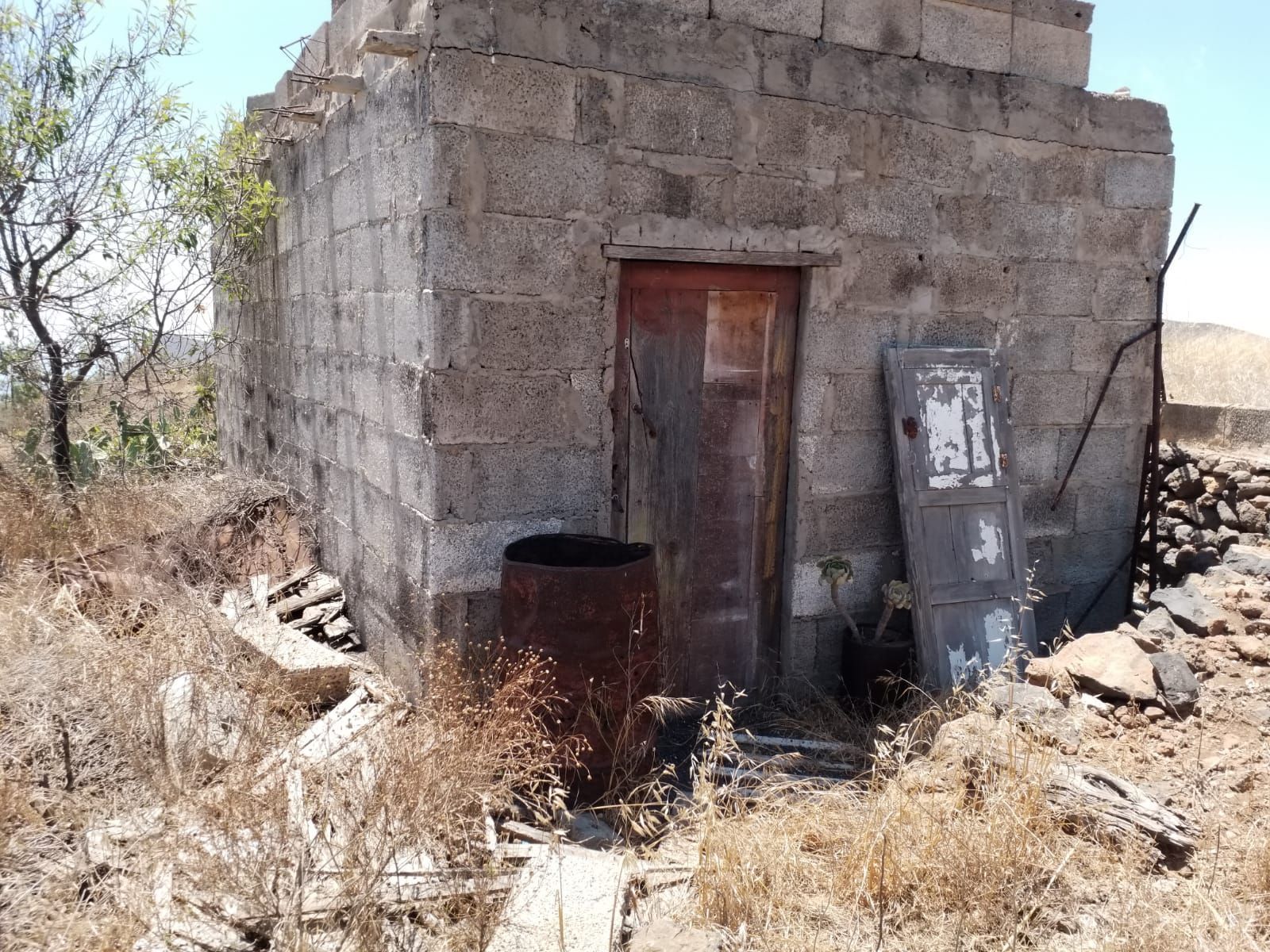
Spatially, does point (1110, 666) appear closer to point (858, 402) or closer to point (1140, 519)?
point (858, 402)

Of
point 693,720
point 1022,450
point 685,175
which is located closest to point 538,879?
point 693,720

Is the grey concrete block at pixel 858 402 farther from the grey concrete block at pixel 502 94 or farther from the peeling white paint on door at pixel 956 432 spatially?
the grey concrete block at pixel 502 94

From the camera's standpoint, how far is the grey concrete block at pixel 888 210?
4789 mm

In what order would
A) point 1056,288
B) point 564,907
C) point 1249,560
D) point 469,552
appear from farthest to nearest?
1. point 1249,560
2. point 1056,288
3. point 469,552
4. point 564,907

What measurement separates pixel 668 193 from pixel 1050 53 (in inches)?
99.6

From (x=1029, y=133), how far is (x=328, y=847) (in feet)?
15.5

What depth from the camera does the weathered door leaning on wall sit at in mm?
4965

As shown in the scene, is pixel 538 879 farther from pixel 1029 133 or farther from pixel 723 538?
pixel 1029 133

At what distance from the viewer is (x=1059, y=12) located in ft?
17.6

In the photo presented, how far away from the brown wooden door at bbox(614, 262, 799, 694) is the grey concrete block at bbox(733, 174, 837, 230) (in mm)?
238

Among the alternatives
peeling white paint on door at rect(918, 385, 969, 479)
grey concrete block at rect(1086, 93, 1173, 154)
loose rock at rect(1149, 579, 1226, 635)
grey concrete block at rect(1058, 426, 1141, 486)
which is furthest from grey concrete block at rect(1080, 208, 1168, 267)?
loose rock at rect(1149, 579, 1226, 635)

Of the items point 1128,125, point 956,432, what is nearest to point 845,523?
point 956,432

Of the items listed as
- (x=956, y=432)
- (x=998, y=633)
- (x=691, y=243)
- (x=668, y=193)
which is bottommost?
(x=998, y=633)

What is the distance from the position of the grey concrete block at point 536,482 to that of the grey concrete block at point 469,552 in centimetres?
6
